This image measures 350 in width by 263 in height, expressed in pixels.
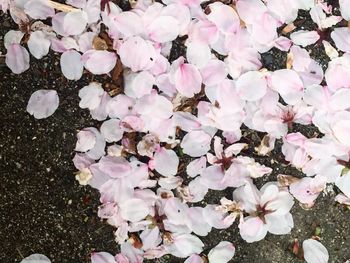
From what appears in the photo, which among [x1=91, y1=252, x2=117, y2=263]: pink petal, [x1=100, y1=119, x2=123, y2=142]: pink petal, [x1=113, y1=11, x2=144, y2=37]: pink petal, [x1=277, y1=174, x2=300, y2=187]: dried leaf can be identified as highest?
[x1=113, y1=11, x2=144, y2=37]: pink petal

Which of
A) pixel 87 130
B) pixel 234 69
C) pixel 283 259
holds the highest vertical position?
pixel 234 69

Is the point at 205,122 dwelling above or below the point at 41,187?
above

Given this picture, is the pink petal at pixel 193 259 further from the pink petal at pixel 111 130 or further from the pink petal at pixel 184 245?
the pink petal at pixel 111 130

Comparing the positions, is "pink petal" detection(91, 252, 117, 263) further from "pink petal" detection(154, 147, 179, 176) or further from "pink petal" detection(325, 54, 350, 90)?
"pink petal" detection(325, 54, 350, 90)

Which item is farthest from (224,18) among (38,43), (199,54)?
(38,43)

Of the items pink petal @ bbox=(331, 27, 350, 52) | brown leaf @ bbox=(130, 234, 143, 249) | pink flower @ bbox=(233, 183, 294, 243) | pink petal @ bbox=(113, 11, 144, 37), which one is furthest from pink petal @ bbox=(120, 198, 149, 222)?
pink petal @ bbox=(331, 27, 350, 52)

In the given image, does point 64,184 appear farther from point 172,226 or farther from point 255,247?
point 255,247

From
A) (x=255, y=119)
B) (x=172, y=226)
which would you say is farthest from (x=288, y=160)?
(x=172, y=226)
